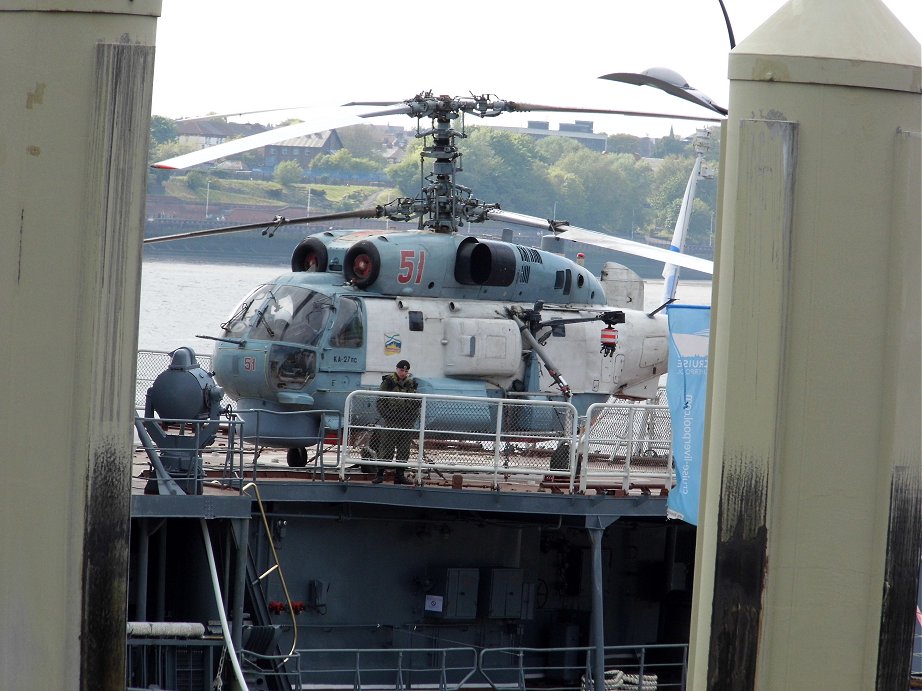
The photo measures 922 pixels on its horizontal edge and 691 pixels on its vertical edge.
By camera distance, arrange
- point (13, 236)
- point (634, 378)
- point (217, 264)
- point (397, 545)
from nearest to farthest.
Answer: point (13, 236), point (397, 545), point (634, 378), point (217, 264)

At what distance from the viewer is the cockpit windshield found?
1543 centimetres

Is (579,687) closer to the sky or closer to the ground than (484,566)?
closer to the ground

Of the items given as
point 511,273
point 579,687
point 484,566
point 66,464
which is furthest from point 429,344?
point 66,464

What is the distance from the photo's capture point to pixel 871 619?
13.7ft

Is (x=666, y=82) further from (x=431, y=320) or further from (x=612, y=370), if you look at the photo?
(x=612, y=370)

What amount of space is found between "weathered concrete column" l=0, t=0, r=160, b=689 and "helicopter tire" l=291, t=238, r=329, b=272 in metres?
12.2

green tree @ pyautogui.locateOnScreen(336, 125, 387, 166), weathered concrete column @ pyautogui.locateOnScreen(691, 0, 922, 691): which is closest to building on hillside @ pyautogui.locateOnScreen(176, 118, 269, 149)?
green tree @ pyautogui.locateOnScreen(336, 125, 387, 166)

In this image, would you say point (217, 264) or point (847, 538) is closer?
point (847, 538)

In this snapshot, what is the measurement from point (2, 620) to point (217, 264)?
61492mm

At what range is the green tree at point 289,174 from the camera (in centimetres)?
6506

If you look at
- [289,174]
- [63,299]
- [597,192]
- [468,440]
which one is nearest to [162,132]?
[289,174]

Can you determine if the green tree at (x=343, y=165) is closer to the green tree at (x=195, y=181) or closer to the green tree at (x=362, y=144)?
the green tree at (x=362, y=144)

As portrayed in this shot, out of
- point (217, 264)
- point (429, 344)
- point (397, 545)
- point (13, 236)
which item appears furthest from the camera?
point (217, 264)

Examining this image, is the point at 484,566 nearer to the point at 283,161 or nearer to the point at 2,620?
the point at 2,620
